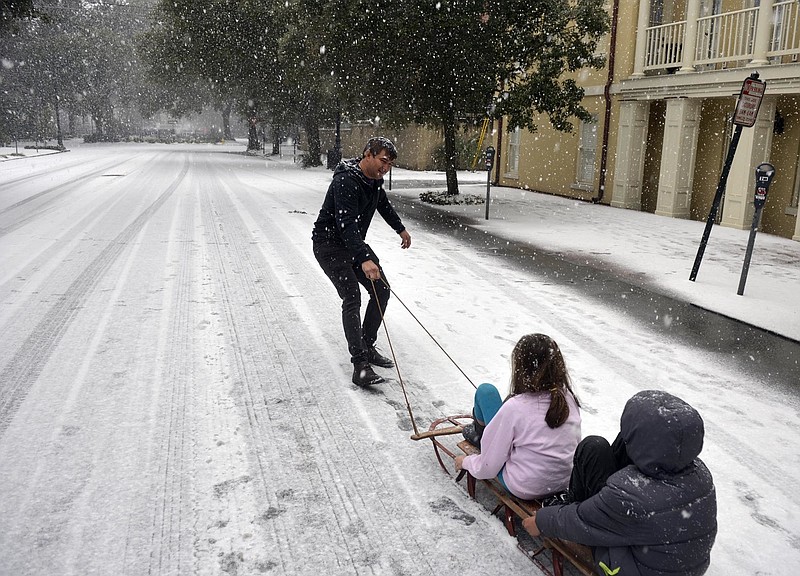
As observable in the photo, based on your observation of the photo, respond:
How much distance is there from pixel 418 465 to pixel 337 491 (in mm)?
558

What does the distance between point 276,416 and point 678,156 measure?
46.9 feet

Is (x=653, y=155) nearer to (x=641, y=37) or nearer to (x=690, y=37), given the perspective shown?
(x=641, y=37)

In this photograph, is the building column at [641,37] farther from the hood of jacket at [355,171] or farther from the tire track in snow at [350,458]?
the hood of jacket at [355,171]

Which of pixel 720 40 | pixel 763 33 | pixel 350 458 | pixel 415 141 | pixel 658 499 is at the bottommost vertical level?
pixel 350 458

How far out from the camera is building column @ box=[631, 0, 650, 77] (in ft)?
56.1

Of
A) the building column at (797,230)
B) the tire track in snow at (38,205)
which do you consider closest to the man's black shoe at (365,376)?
the tire track in snow at (38,205)

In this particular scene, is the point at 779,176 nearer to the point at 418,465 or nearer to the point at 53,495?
the point at 418,465

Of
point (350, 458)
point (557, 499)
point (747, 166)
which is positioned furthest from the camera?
point (747, 166)

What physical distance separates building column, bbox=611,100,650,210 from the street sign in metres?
10.1

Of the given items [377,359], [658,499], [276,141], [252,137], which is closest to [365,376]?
[377,359]

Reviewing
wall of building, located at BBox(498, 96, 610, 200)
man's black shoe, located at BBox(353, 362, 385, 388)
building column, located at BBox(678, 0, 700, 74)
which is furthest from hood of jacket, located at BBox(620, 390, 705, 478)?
wall of building, located at BBox(498, 96, 610, 200)

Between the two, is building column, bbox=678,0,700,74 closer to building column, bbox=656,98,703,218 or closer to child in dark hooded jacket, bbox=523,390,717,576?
building column, bbox=656,98,703,218

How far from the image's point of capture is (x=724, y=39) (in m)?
14.7

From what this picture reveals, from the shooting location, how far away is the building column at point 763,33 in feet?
43.3
